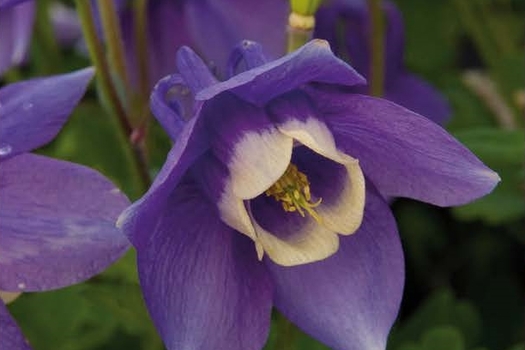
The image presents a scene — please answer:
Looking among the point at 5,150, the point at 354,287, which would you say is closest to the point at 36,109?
the point at 5,150

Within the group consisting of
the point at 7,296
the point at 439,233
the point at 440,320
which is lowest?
the point at 439,233

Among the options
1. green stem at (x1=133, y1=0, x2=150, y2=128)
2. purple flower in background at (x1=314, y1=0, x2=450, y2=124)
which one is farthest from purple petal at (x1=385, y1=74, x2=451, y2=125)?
green stem at (x1=133, y1=0, x2=150, y2=128)

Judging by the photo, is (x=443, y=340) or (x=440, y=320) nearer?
(x=443, y=340)

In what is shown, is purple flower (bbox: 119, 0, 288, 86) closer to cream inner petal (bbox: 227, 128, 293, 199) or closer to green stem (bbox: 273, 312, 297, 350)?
green stem (bbox: 273, 312, 297, 350)

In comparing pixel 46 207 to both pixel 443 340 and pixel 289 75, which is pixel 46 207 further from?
pixel 443 340

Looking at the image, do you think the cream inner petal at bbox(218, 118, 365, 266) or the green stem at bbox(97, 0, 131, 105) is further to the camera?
the green stem at bbox(97, 0, 131, 105)

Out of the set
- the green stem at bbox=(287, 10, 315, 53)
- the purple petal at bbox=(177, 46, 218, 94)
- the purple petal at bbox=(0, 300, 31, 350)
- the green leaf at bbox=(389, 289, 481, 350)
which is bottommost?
the green leaf at bbox=(389, 289, 481, 350)
